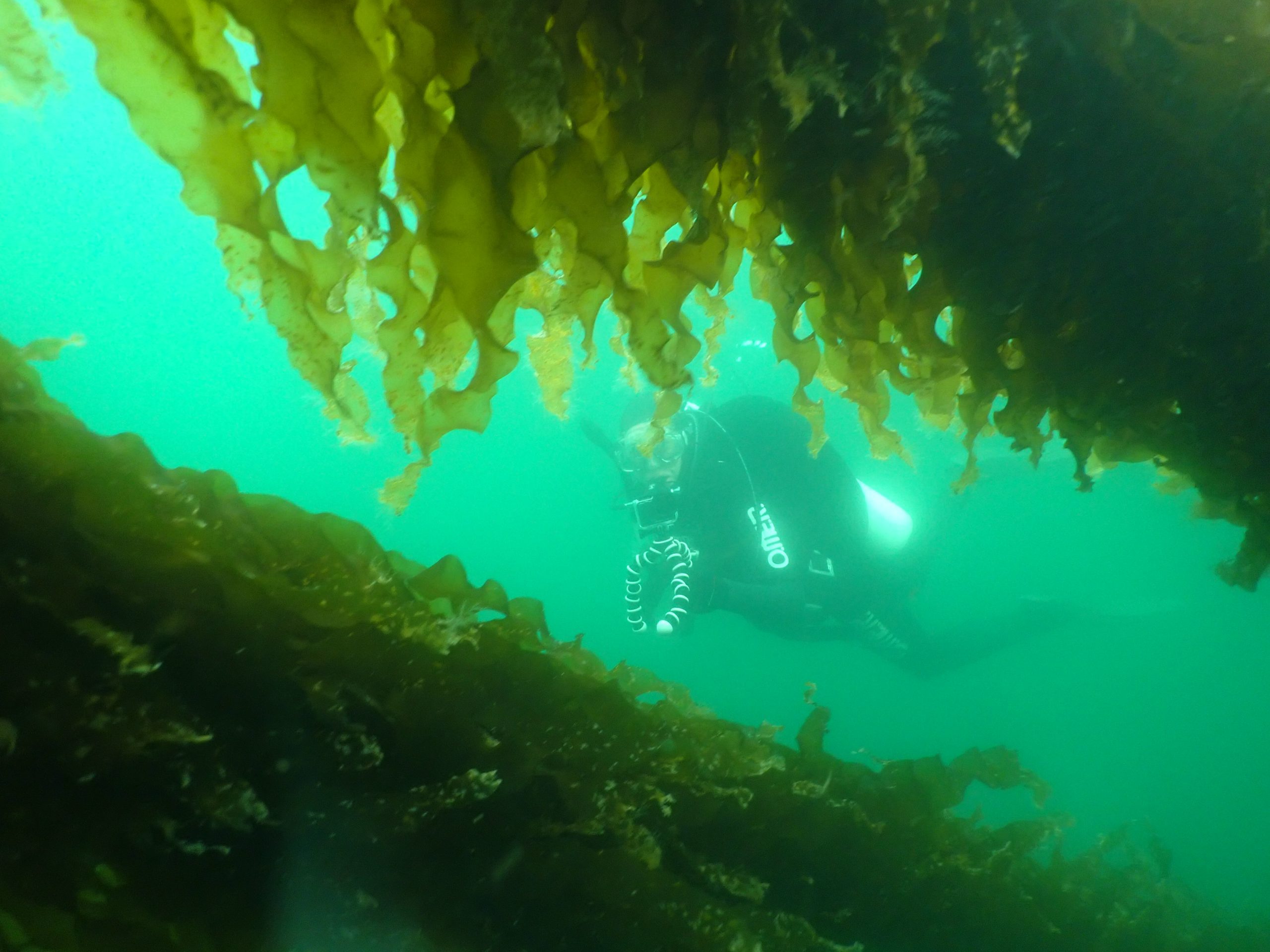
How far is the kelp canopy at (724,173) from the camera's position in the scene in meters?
1.02

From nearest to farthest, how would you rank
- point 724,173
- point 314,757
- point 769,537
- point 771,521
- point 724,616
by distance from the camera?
point 314,757
point 724,173
point 769,537
point 771,521
point 724,616

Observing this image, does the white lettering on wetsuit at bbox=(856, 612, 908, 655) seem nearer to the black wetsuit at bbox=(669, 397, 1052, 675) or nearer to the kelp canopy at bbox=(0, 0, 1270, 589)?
the black wetsuit at bbox=(669, 397, 1052, 675)

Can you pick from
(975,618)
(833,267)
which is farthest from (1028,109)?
(975,618)

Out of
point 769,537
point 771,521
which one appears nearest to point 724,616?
point 771,521

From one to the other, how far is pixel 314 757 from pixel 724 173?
147cm

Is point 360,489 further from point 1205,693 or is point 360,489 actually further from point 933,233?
point 1205,693

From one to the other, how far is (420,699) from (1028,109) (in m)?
1.69

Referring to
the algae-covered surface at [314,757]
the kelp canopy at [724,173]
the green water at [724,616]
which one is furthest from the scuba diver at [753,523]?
the kelp canopy at [724,173]

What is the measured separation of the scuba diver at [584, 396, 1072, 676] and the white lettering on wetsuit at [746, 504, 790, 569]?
0.02 meters

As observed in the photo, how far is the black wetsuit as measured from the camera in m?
7.70

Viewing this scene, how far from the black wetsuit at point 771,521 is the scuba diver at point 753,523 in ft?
0.05

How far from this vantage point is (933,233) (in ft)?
4.58

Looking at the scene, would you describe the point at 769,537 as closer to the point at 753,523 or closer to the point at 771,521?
the point at 771,521

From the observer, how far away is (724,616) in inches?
1531
